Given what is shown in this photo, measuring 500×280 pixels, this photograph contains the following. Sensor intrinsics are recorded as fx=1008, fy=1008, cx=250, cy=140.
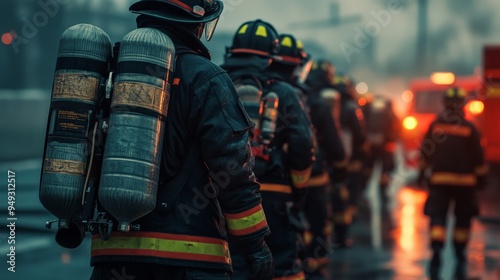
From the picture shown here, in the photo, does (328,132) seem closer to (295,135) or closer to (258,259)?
(295,135)

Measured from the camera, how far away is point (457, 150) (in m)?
9.55

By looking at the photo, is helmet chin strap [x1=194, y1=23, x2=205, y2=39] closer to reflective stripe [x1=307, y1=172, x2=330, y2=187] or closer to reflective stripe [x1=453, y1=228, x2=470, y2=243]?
reflective stripe [x1=307, y1=172, x2=330, y2=187]

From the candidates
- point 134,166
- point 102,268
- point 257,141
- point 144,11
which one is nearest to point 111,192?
point 134,166

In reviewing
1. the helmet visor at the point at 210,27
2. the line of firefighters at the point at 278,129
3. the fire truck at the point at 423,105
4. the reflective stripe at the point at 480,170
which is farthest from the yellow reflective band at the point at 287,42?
the fire truck at the point at 423,105

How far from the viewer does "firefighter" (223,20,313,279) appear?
6020mm

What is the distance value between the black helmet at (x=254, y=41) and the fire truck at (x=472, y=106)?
5127mm

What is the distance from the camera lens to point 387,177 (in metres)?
16.5

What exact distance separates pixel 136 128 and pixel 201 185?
42 centimetres

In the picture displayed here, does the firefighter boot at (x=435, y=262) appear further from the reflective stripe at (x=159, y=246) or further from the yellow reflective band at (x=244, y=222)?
the reflective stripe at (x=159, y=246)

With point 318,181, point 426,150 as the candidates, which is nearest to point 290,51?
point 318,181

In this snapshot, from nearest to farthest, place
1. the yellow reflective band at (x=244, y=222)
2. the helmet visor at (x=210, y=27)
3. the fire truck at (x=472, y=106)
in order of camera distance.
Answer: the yellow reflective band at (x=244, y=222) → the helmet visor at (x=210, y=27) → the fire truck at (x=472, y=106)

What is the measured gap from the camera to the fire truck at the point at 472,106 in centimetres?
1483

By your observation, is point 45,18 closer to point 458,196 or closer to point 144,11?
point 458,196

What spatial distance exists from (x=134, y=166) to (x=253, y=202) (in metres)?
0.54
